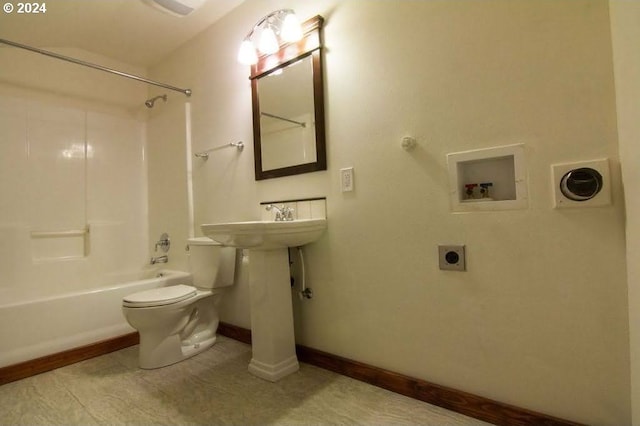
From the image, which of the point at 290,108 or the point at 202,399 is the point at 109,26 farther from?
the point at 202,399

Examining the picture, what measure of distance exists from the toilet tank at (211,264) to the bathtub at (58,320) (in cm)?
26

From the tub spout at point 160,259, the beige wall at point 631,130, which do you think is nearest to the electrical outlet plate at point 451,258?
the beige wall at point 631,130

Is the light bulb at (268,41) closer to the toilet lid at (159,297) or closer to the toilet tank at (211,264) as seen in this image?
the toilet tank at (211,264)

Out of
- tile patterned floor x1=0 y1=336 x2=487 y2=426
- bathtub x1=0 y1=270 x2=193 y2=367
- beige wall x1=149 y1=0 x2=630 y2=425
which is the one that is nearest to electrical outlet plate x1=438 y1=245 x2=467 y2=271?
beige wall x1=149 y1=0 x2=630 y2=425

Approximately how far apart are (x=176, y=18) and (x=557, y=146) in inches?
98.4

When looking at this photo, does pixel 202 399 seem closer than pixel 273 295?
Yes

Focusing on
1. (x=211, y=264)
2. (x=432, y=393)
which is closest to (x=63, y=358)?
(x=211, y=264)

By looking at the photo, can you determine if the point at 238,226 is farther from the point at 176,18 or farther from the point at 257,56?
the point at 176,18

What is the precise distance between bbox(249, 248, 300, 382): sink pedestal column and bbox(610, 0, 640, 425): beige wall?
4.52 feet

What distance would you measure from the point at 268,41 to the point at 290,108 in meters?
0.40

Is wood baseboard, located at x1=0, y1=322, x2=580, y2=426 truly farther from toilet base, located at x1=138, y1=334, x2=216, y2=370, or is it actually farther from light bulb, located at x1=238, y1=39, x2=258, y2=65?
light bulb, located at x1=238, y1=39, x2=258, y2=65

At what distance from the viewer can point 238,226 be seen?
4.80 ft

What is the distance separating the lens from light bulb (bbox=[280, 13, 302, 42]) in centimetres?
175

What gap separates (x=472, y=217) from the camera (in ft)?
4.23
